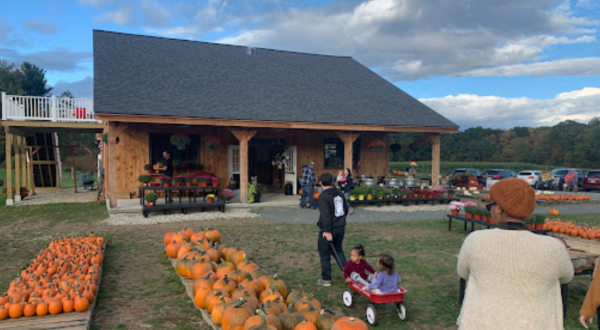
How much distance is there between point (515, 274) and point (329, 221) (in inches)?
145

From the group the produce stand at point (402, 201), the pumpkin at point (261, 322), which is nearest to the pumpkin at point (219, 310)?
the pumpkin at point (261, 322)

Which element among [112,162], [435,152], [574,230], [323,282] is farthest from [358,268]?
[435,152]

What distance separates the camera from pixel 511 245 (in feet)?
7.14

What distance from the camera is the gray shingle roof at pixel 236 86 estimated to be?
1386cm

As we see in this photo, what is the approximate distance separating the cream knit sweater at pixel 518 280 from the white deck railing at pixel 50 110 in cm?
1717

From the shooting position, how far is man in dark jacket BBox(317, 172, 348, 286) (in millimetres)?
5789

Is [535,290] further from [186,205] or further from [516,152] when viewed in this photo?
[516,152]

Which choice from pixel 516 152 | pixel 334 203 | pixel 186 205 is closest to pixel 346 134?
pixel 186 205

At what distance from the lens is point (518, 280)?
2146 mm

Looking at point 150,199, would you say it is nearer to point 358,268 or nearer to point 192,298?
point 192,298

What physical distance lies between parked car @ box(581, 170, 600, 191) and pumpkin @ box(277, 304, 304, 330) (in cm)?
2691

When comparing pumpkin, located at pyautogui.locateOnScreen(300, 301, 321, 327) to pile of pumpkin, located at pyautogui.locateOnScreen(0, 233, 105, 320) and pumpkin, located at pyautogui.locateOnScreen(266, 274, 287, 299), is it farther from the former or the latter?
pile of pumpkin, located at pyautogui.locateOnScreen(0, 233, 105, 320)

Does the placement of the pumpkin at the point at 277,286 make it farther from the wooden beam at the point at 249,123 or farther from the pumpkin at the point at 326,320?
the wooden beam at the point at 249,123

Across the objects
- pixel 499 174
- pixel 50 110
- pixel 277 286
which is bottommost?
pixel 277 286
